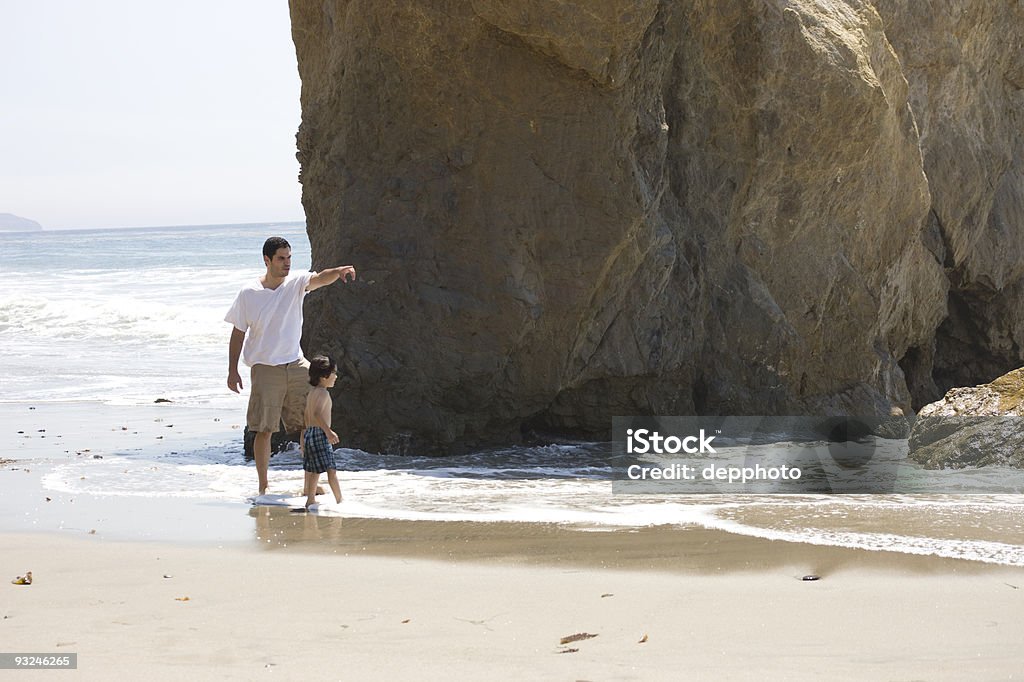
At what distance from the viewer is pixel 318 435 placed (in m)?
6.62

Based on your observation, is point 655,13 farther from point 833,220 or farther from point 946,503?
point 946,503

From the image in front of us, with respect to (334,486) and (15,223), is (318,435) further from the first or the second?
(15,223)

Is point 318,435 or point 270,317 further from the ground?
point 270,317

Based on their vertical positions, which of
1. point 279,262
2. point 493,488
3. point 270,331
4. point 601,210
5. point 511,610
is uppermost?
point 601,210

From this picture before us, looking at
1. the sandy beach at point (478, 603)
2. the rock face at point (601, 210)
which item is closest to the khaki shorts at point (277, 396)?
the sandy beach at point (478, 603)

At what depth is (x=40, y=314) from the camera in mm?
22500

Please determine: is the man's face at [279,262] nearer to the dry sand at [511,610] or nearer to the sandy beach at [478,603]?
the sandy beach at [478,603]

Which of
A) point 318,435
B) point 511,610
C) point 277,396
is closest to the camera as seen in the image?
point 511,610

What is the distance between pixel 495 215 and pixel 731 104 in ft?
7.43

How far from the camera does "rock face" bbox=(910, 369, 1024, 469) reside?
6.95 metres

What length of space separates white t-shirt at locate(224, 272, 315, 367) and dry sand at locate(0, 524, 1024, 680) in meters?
1.72

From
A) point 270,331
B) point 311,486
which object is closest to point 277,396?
point 270,331

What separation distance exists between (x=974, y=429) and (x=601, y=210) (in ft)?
9.21

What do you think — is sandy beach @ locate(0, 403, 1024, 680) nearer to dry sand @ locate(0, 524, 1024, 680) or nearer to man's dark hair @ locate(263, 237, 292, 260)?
dry sand @ locate(0, 524, 1024, 680)
